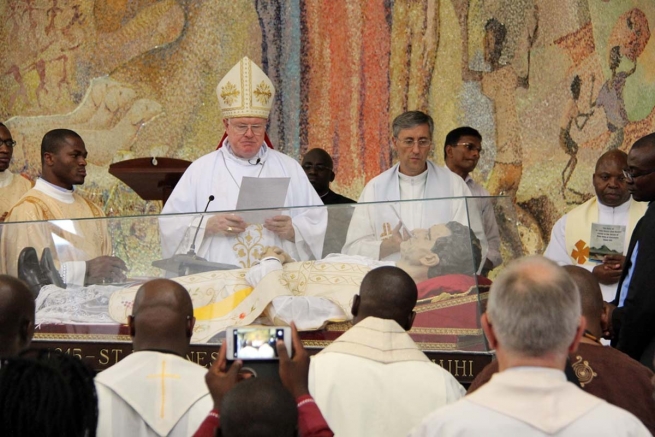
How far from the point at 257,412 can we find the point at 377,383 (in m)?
1.30

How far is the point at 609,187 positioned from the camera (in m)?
7.83

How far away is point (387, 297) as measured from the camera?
4086 millimetres

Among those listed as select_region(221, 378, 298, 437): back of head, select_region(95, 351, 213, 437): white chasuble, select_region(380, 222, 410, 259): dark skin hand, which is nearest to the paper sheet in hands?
select_region(380, 222, 410, 259): dark skin hand

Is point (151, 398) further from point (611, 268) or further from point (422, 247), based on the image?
point (611, 268)

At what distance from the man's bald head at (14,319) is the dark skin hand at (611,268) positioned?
4.31 meters

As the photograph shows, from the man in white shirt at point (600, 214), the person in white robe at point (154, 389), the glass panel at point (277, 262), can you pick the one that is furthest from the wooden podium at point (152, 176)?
the person in white robe at point (154, 389)

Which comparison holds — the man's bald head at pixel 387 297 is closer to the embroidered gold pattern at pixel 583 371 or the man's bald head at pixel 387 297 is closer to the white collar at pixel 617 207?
the embroidered gold pattern at pixel 583 371

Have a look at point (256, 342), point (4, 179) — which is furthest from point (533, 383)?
point (4, 179)

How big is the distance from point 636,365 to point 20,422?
7.17ft

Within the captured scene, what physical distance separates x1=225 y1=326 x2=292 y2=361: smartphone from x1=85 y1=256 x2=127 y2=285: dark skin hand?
2.39m

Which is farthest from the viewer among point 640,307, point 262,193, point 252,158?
point 252,158

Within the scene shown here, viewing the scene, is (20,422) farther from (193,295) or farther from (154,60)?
(154,60)

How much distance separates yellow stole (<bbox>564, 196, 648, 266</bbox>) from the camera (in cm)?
787

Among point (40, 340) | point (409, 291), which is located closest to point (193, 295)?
point (40, 340)
